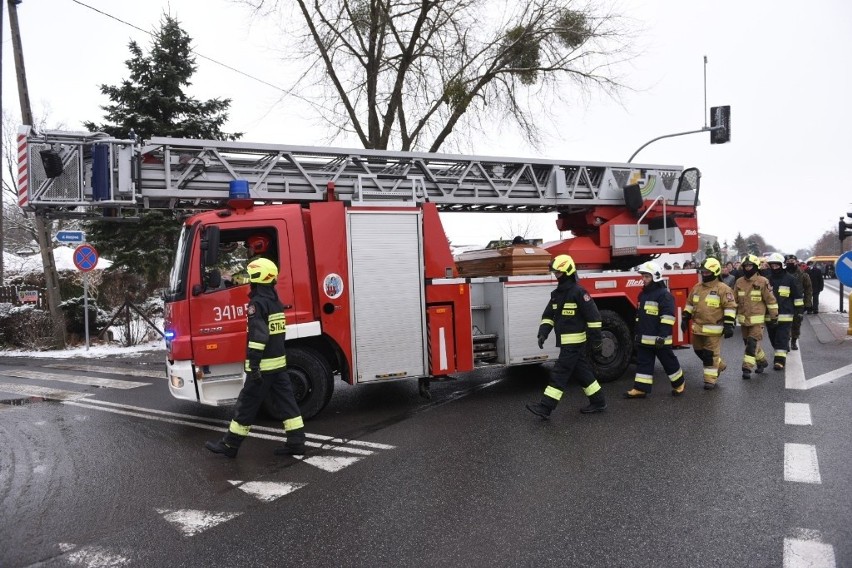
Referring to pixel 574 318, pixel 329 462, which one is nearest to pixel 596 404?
pixel 574 318

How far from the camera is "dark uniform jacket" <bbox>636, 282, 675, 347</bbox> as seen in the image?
7477 millimetres

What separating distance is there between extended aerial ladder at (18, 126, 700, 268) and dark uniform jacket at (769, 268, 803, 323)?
5.11 ft

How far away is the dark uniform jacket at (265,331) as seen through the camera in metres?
5.38

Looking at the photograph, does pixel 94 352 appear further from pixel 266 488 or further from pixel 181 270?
pixel 266 488

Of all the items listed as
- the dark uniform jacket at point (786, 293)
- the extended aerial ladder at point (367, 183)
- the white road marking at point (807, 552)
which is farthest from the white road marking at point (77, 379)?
the dark uniform jacket at point (786, 293)

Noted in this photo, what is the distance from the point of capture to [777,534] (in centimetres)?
367

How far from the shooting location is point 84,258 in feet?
43.4

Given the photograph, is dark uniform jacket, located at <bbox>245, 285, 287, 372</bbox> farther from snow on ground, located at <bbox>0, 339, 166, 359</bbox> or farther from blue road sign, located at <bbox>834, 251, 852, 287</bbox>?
blue road sign, located at <bbox>834, 251, 852, 287</bbox>

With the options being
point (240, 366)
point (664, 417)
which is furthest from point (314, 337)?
point (664, 417)

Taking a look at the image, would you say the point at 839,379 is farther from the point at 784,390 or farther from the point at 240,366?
the point at 240,366

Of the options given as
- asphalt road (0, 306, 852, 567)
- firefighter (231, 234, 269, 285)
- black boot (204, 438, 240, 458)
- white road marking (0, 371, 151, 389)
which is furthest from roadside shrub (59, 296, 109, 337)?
black boot (204, 438, 240, 458)

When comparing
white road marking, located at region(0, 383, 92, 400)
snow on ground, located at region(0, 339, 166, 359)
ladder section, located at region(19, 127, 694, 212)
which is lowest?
snow on ground, located at region(0, 339, 166, 359)

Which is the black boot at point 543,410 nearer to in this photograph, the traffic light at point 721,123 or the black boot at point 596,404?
the black boot at point 596,404

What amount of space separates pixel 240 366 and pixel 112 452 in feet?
4.62
